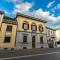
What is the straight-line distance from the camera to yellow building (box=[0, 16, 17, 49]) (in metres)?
9.48

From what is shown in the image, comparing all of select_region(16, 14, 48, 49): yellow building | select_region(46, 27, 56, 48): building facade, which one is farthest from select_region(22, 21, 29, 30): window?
select_region(46, 27, 56, 48): building facade

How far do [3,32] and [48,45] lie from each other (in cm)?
509

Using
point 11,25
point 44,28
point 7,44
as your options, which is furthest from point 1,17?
point 44,28

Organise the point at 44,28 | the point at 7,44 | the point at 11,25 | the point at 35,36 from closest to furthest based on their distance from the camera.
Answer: the point at 7,44 → the point at 11,25 → the point at 35,36 → the point at 44,28

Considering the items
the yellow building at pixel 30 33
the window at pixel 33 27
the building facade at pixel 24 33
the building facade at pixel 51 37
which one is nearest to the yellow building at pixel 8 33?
the building facade at pixel 24 33

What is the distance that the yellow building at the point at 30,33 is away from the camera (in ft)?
34.3

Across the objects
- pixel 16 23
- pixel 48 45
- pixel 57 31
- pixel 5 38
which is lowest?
pixel 48 45

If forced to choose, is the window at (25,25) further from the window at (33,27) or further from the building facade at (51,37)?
the building facade at (51,37)

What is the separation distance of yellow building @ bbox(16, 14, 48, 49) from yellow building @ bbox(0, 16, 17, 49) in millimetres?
503

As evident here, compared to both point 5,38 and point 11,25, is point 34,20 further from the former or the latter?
point 5,38

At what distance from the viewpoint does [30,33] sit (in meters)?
11.0

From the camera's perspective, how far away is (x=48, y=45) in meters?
11.6

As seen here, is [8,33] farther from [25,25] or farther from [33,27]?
[33,27]

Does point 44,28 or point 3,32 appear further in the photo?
point 44,28
